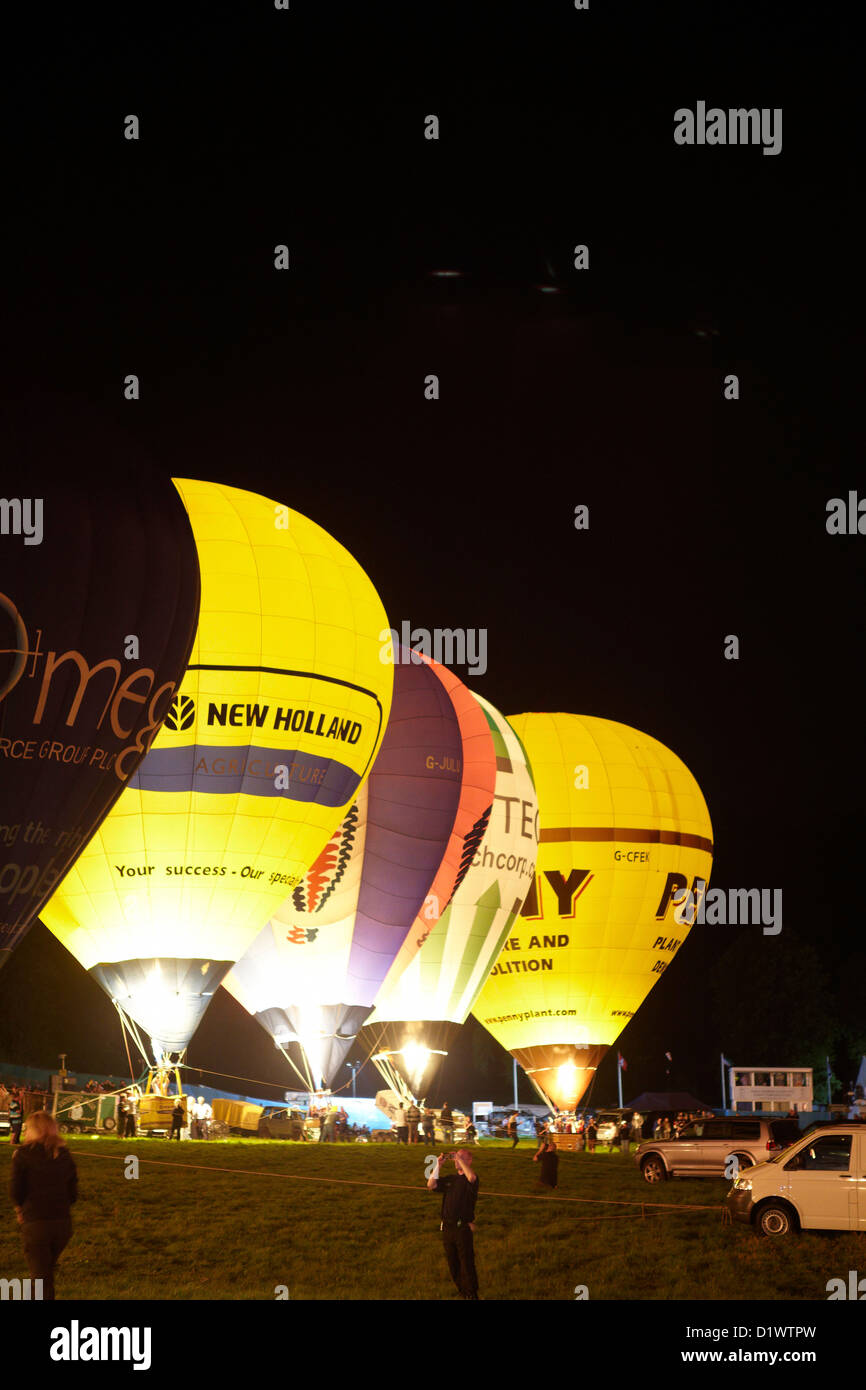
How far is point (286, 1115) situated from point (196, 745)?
7.22 m

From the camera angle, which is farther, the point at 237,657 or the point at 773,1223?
the point at 237,657

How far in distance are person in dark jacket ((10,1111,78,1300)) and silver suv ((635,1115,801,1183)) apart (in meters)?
13.6

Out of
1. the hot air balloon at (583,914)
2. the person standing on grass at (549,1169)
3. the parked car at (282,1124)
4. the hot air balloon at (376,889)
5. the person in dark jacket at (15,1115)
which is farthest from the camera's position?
the hot air balloon at (583,914)

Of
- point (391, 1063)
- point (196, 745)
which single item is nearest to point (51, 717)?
point (196, 745)

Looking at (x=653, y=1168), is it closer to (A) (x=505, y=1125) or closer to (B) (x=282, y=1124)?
(B) (x=282, y=1124)

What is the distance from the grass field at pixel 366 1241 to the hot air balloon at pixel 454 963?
11120 mm

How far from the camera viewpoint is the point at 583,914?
3369cm

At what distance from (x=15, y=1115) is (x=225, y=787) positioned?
5.13 meters

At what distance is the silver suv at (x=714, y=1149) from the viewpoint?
2191cm

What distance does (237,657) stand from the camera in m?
22.9

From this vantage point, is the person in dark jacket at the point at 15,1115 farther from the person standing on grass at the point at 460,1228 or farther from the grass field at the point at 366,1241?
the person standing on grass at the point at 460,1228

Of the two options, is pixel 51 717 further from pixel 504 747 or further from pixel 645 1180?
pixel 504 747

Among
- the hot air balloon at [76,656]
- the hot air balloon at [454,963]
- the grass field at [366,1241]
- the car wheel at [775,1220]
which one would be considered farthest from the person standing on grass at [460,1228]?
the hot air balloon at [454,963]

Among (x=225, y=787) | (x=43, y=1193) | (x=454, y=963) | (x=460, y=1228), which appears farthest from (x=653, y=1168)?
(x=43, y=1193)
